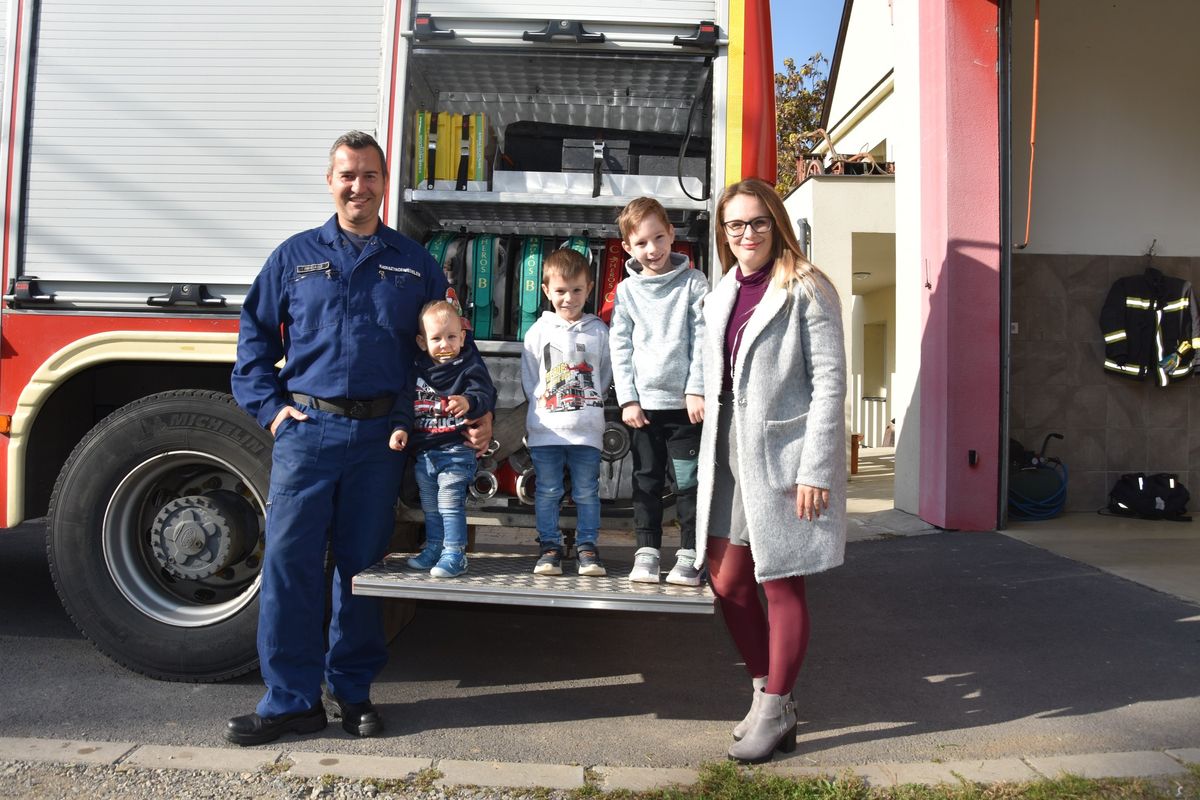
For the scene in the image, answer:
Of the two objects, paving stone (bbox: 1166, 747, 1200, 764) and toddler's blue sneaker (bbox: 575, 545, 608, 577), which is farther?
toddler's blue sneaker (bbox: 575, 545, 608, 577)

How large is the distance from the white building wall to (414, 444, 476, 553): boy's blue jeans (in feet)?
23.7

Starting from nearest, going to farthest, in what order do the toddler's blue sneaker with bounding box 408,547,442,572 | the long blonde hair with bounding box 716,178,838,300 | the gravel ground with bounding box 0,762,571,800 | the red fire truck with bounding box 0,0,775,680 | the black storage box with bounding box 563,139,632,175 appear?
the gravel ground with bounding box 0,762,571,800 → the long blonde hair with bounding box 716,178,838,300 → the toddler's blue sneaker with bounding box 408,547,442,572 → the red fire truck with bounding box 0,0,775,680 → the black storage box with bounding box 563,139,632,175

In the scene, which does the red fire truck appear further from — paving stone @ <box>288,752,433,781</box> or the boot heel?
the boot heel

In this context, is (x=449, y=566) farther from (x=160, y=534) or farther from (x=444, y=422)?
(x=160, y=534)

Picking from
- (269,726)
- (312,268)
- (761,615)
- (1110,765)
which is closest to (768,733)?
(761,615)

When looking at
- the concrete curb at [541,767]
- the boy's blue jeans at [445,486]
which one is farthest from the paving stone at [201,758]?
the boy's blue jeans at [445,486]

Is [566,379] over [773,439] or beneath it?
over

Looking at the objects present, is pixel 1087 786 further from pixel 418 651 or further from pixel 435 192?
pixel 435 192

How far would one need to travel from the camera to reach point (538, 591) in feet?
10.9

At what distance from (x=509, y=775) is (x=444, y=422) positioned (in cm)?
129

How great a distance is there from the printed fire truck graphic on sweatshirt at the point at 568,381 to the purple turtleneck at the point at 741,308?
653mm

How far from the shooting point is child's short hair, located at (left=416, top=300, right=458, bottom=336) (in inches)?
139

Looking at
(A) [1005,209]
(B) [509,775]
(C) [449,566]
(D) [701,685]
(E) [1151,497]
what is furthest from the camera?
(E) [1151,497]

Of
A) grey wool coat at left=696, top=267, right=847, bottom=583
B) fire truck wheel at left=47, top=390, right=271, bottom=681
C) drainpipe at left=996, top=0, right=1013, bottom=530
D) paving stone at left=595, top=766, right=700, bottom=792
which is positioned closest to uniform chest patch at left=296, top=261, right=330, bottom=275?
fire truck wheel at left=47, top=390, right=271, bottom=681
